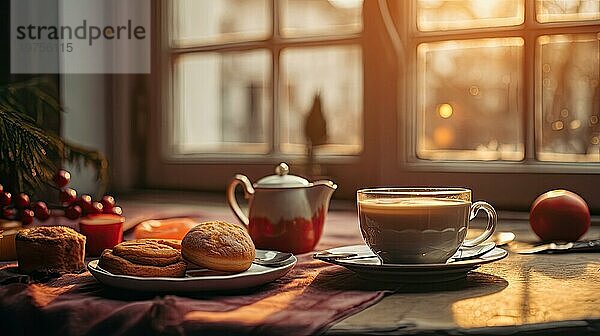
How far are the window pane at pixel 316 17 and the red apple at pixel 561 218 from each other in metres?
0.67

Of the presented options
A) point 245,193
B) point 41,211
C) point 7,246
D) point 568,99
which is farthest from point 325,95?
point 7,246

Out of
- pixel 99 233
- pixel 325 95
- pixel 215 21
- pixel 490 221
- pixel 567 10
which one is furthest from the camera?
pixel 215 21

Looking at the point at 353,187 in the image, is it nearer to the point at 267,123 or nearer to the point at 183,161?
the point at 267,123

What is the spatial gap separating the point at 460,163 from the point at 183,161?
64cm

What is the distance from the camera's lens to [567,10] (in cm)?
152

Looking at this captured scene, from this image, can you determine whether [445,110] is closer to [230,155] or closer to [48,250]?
[230,155]

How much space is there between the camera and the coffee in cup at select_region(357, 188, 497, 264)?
92 centimetres

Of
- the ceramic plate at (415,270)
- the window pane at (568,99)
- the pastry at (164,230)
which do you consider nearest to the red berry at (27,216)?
the pastry at (164,230)

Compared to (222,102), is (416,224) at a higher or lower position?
lower

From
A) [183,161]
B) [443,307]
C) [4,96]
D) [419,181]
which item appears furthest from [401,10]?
[443,307]

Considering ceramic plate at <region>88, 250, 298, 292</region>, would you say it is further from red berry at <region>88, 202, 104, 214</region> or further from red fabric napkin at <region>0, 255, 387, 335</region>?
red berry at <region>88, 202, 104, 214</region>

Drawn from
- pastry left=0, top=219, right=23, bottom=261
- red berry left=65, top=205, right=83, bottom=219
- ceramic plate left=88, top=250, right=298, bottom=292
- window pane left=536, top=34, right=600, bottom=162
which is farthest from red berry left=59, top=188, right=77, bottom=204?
window pane left=536, top=34, right=600, bottom=162

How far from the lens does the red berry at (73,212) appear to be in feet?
4.05

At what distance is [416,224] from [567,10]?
2.53 feet
